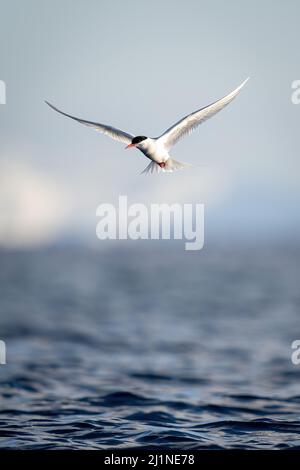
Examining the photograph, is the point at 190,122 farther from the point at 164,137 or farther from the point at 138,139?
the point at 138,139

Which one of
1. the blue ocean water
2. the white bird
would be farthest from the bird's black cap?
the blue ocean water

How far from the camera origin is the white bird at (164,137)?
1106 cm

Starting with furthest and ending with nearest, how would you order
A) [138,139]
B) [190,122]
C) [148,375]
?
1. [148,375]
2. [190,122]
3. [138,139]

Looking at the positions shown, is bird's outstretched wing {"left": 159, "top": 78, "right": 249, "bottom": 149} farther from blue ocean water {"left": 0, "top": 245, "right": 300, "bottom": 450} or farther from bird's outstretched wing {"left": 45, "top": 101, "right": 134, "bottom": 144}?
blue ocean water {"left": 0, "top": 245, "right": 300, "bottom": 450}

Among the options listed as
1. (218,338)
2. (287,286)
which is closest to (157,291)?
(287,286)

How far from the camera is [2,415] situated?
1816 centimetres

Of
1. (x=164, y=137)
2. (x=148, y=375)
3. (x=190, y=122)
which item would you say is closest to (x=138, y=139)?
(x=164, y=137)

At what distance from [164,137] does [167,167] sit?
42cm

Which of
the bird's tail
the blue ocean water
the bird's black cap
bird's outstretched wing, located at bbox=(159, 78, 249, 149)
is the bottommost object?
→ the blue ocean water

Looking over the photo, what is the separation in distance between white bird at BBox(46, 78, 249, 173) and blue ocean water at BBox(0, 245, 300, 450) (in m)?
5.60

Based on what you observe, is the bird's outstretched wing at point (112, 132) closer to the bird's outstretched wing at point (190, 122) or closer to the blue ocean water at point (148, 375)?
the bird's outstretched wing at point (190, 122)

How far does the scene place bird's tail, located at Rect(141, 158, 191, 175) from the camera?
36.6ft

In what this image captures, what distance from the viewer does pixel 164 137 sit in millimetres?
11391
